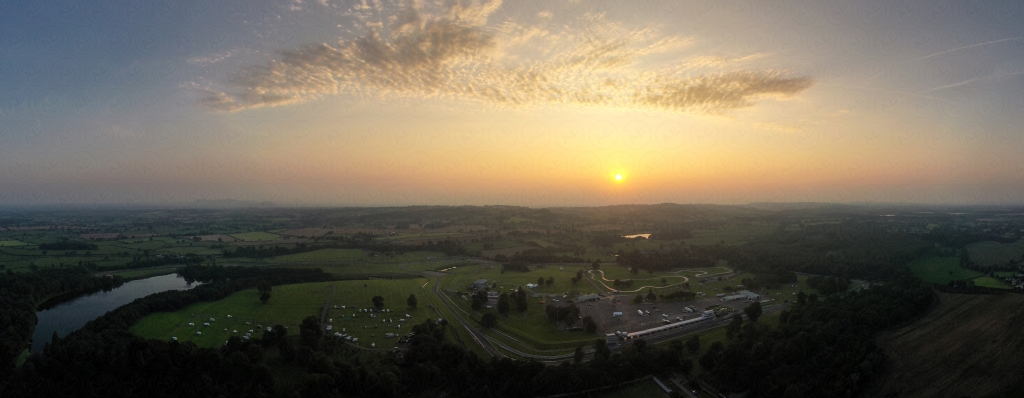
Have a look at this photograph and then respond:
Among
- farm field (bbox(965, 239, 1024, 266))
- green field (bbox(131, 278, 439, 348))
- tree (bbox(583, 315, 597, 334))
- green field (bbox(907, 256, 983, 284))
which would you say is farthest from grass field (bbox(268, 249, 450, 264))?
farm field (bbox(965, 239, 1024, 266))

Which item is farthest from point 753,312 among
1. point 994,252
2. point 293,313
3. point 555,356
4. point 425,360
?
point 994,252

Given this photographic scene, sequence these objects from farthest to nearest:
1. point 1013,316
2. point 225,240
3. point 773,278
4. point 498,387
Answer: point 225,240, point 773,278, point 1013,316, point 498,387

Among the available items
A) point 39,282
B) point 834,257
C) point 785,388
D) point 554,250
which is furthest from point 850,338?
point 39,282

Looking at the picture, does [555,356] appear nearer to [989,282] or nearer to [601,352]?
[601,352]

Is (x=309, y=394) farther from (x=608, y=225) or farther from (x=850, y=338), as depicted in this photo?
(x=608, y=225)

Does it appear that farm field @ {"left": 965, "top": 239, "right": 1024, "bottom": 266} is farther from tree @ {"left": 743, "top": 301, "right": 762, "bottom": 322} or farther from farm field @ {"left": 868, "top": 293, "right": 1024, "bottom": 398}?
tree @ {"left": 743, "top": 301, "right": 762, "bottom": 322}

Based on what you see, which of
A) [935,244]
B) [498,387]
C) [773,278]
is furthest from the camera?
[935,244]

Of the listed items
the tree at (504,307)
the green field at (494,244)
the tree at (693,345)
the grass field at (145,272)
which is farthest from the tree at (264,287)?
the tree at (693,345)
